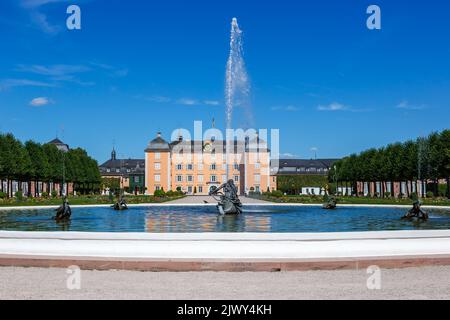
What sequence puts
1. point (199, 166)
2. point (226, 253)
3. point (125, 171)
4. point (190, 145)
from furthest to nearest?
point (125, 171), point (190, 145), point (199, 166), point (226, 253)

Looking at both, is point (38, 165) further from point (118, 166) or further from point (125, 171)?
point (118, 166)

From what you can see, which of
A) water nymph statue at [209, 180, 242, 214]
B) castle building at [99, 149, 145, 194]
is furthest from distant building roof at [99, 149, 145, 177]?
water nymph statue at [209, 180, 242, 214]

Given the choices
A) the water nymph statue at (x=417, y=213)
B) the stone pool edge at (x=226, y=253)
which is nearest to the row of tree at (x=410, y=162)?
the water nymph statue at (x=417, y=213)

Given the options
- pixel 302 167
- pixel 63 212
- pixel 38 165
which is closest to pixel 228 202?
pixel 63 212

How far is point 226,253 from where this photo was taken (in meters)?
8.57

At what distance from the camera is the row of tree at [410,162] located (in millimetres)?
44750

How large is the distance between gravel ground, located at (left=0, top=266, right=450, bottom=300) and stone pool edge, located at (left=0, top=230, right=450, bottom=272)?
0.19 m

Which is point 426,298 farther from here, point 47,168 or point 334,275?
point 47,168

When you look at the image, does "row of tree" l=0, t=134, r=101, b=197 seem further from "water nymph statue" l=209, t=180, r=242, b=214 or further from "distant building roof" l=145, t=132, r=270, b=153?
"water nymph statue" l=209, t=180, r=242, b=214

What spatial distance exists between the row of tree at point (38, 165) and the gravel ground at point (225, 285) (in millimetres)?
32803

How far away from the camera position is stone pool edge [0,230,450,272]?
8.25 metres

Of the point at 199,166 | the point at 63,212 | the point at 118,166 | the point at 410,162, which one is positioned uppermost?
the point at 118,166

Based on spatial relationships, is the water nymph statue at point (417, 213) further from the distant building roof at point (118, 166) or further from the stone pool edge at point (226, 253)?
the distant building roof at point (118, 166)

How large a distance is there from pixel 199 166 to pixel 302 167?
28.3 m
